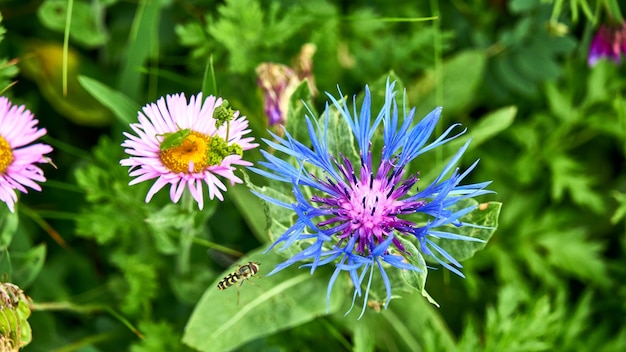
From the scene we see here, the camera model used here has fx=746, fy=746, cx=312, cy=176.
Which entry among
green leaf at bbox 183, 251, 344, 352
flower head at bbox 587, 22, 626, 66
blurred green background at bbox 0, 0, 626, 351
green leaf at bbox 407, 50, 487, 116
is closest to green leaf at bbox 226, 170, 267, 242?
blurred green background at bbox 0, 0, 626, 351

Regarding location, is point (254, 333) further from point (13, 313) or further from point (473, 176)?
point (473, 176)

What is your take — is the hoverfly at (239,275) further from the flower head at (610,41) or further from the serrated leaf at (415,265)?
the flower head at (610,41)

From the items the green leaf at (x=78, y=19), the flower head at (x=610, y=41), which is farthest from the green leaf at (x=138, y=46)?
the flower head at (x=610, y=41)

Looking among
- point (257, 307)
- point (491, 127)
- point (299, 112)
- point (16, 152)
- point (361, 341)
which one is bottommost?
point (361, 341)

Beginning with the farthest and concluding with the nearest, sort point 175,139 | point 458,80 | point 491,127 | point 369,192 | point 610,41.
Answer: point 458,80
point 610,41
point 491,127
point 369,192
point 175,139

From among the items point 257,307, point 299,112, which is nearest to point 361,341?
point 257,307

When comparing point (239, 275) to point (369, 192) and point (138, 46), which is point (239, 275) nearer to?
point (369, 192)

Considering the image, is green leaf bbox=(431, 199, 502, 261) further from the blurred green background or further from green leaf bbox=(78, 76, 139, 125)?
green leaf bbox=(78, 76, 139, 125)
